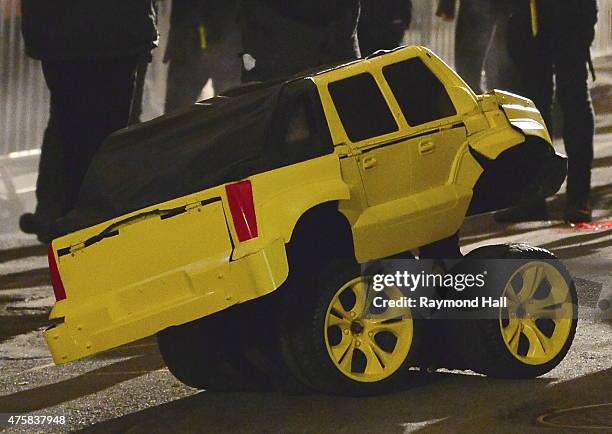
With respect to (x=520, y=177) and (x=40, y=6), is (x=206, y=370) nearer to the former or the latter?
(x=520, y=177)

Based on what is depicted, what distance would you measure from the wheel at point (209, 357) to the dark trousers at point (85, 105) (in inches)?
80.7

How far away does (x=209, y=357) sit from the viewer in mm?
7941

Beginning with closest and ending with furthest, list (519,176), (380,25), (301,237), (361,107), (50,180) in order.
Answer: (301,237) < (361,107) < (519,176) < (380,25) < (50,180)

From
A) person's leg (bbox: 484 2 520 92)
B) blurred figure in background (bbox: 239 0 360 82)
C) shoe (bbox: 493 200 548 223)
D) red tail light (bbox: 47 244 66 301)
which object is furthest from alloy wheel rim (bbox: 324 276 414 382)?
person's leg (bbox: 484 2 520 92)

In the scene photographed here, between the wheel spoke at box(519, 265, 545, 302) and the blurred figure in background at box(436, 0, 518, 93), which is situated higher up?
the blurred figure in background at box(436, 0, 518, 93)

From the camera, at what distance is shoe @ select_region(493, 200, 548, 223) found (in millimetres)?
13172

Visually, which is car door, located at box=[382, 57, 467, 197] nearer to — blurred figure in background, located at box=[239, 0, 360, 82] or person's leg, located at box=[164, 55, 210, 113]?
blurred figure in background, located at box=[239, 0, 360, 82]

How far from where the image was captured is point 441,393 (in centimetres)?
766

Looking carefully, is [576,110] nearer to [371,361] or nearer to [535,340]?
[535,340]

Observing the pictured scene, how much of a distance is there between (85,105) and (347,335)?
2.87 metres

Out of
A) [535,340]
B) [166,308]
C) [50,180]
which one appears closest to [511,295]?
[535,340]

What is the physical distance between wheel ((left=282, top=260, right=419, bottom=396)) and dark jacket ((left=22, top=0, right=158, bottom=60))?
2810 mm

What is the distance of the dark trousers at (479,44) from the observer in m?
15.9

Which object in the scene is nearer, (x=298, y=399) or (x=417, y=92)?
(x=298, y=399)
